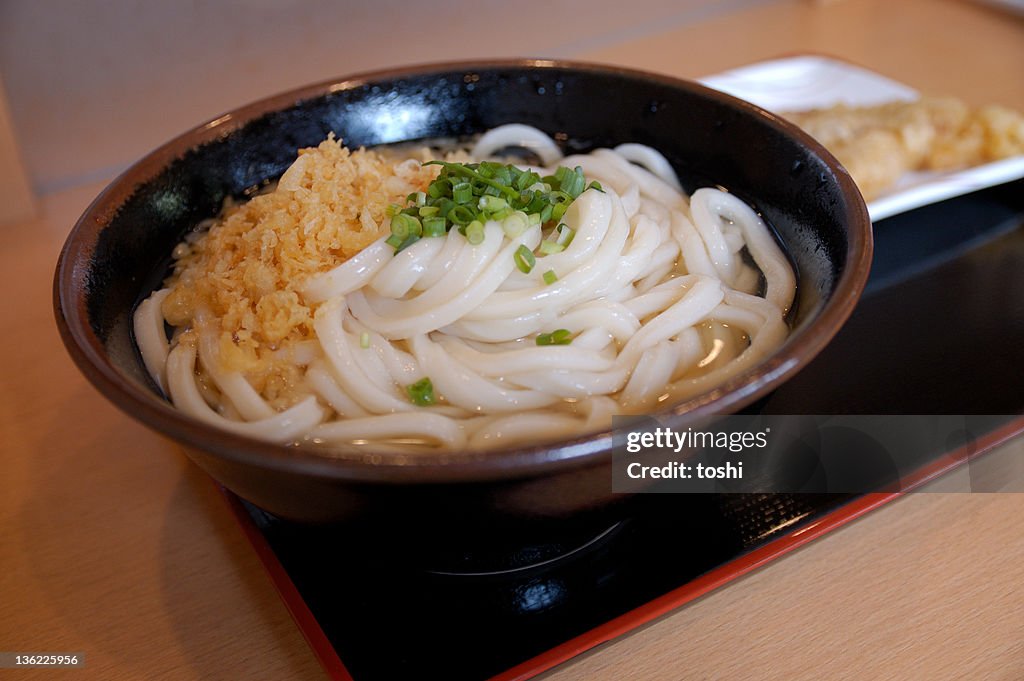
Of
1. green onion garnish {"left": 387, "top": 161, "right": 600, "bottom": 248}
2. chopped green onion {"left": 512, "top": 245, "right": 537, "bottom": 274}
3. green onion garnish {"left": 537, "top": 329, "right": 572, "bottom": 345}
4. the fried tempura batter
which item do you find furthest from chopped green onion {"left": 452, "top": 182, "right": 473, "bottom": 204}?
the fried tempura batter

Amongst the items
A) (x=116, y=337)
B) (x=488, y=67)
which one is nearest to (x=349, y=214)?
(x=116, y=337)

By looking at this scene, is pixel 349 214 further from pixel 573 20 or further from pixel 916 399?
pixel 573 20

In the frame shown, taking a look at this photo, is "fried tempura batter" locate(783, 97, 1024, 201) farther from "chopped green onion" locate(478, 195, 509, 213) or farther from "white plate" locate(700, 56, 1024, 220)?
"chopped green onion" locate(478, 195, 509, 213)

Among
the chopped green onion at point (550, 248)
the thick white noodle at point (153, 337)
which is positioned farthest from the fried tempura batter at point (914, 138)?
the thick white noodle at point (153, 337)

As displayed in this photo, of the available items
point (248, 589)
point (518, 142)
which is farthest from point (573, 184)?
point (248, 589)

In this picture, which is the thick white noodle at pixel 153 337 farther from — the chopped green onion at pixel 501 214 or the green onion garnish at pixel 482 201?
the chopped green onion at pixel 501 214

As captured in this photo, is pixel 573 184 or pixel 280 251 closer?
pixel 280 251

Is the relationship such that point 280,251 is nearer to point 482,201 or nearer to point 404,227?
point 404,227
